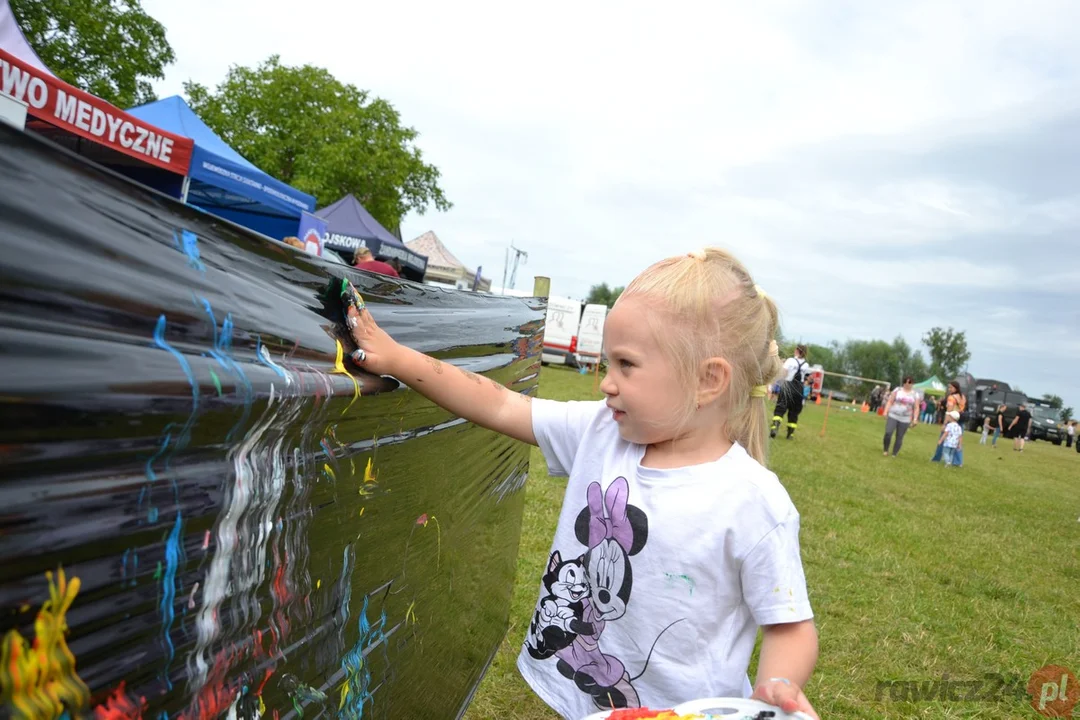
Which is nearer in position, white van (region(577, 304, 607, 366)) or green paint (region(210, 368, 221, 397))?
green paint (region(210, 368, 221, 397))

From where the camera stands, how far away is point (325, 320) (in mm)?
1225

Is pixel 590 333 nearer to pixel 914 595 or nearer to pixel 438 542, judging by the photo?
pixel 914 595

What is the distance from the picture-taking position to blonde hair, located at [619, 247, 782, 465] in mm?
1522

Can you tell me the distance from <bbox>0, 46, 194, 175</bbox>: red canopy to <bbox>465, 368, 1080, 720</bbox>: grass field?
459 cm

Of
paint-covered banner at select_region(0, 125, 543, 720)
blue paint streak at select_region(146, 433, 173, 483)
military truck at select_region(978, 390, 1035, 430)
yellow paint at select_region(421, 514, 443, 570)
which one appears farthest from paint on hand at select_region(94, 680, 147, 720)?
military truck at select_region(978, 390, 1035, 430)

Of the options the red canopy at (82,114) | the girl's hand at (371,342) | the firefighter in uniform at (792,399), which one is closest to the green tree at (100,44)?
the red canopy at (82,114)

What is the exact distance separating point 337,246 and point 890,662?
14.0 m

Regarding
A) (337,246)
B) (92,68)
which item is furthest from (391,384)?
(92,68)

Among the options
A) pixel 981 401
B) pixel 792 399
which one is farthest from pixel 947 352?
pixel 792 399

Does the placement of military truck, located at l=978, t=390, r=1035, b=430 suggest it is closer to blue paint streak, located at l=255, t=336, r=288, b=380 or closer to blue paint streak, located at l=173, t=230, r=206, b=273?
blue paint streak, located at l=255, t=336, r=288, b=380

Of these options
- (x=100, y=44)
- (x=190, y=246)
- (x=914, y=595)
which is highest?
(x=100, y=44)

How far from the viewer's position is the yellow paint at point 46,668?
2.01 ft

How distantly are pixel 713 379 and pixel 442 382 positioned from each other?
573 mm

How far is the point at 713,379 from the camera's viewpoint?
156cm
